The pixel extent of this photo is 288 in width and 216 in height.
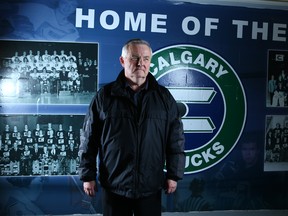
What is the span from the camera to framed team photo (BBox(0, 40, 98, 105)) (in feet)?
8.87

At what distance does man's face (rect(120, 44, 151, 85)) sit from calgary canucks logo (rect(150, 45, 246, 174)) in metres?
1.13

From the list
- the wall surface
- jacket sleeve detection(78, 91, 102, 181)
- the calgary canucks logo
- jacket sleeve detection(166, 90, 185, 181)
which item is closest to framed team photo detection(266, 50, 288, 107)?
the wall surface

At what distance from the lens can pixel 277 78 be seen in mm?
3068

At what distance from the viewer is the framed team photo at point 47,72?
2703mm

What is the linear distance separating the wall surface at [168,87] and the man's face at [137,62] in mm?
1096

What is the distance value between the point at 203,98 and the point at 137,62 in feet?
4.40

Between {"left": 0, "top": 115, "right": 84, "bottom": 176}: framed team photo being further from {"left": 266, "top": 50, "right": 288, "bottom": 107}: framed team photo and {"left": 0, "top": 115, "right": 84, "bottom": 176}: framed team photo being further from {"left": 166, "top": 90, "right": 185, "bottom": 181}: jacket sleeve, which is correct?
{"left": 266, "top": 50, "right": 288, "bottom": 107}: framed team photo

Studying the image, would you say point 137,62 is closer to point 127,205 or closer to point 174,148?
point 174,148

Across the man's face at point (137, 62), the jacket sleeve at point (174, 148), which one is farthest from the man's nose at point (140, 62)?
the jacket sleeve at point (174, 148)

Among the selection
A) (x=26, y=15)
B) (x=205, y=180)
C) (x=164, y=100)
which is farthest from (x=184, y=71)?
(x=26, y=15)

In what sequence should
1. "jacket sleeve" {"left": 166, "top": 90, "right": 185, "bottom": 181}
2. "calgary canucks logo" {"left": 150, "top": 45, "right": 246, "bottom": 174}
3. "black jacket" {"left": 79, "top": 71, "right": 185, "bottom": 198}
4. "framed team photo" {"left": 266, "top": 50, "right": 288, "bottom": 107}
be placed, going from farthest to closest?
"framed team photo" {"left": 266, "top": 50, "right": 288, "bottom": 107}, "calgary canucks logo" {"left": 150, "top": 45, "right": 246, "bottom": 174}, "jacket sleeve" {"left": 166, "top": 90, "right": 185, "bottom": 181}, "black jacket" {"left": 79, "top": 71, "right": 185, "bottom": 198}

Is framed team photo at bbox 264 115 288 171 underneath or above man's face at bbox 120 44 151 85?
underneath

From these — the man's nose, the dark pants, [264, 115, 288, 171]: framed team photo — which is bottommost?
the dark pants

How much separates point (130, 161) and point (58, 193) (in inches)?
53.1
